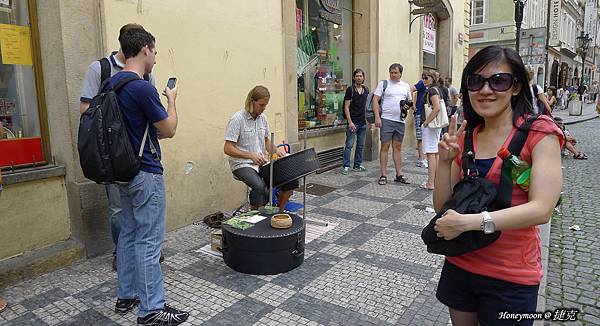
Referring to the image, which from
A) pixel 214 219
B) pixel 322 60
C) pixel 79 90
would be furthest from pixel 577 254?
pixel 322 60

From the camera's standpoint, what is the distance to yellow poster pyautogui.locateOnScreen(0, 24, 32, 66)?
3.38 m

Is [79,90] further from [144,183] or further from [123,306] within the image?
[123,306]

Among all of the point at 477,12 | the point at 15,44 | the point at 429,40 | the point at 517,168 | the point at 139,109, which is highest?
the point at 477,12

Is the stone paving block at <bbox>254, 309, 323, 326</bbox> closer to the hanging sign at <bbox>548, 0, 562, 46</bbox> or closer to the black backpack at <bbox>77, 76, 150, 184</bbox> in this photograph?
the black backpack at <bbox>77, 76, 150, 184</bbox>

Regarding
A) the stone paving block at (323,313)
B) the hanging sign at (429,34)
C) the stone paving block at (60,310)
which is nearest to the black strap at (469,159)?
the stone paving block at (323,313)

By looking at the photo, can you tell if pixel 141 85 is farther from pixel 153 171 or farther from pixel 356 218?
pixel 356 218

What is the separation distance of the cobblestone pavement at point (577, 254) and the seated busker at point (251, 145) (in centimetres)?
244

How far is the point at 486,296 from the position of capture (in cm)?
156

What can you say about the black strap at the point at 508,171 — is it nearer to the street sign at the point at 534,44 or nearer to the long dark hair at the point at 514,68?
the long dark hair at the point at 514,68

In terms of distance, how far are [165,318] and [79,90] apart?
210cm

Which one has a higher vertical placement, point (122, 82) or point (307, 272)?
point (122, 82)

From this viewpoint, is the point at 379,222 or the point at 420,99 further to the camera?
the point at 420,99

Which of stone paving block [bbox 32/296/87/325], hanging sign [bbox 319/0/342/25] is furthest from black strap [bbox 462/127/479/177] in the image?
hanging sign [bbox 319/0/342/25]

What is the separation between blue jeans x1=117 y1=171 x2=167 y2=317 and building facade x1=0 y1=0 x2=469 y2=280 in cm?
124
